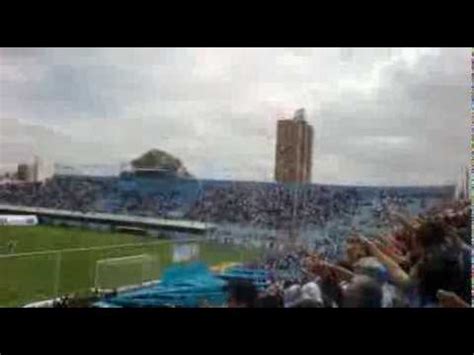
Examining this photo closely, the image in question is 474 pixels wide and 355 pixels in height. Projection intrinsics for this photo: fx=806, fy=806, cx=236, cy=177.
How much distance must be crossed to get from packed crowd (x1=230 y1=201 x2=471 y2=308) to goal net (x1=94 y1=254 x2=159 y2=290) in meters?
0.62

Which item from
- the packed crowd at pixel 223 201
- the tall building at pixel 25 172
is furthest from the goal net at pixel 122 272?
the tall building at pixel 25 172

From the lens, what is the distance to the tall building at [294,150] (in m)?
5.55

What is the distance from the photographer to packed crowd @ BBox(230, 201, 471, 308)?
18.3 feet

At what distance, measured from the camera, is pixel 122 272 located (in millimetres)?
5609

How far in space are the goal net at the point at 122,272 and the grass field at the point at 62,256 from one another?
3 cm

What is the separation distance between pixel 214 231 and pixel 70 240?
3.29ft

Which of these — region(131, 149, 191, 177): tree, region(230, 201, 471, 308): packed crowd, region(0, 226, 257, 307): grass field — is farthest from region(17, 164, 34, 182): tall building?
region(230, 201, 471, 308): packed crowd

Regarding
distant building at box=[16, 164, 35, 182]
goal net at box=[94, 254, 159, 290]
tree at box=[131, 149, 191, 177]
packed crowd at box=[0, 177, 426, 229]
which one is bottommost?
goal net at box=[94, 254, 159, 290]

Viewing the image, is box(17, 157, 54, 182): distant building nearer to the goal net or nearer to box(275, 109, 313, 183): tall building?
the goal net

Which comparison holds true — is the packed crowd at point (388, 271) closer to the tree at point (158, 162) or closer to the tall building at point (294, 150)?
the tall building at point (294, 150)

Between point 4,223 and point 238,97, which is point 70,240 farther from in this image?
point 238,97

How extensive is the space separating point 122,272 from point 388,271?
6.10ft
